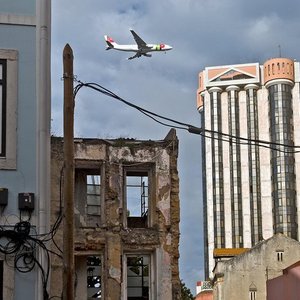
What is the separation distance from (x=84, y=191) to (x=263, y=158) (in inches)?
4084

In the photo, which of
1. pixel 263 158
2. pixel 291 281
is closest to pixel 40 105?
pixel 291 281

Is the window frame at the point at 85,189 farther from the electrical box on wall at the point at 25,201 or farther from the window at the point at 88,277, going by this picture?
the electrical box on wall at the point at 25,201

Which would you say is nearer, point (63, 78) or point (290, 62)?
point (63, 78)

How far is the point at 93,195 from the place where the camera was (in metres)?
28.4

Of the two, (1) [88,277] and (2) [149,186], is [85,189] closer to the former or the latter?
(2) [149,186]

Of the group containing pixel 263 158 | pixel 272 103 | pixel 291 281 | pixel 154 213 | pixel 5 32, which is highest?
pixel 272 103

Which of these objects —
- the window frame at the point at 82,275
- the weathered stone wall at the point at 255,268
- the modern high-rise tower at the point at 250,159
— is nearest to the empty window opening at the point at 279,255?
the weathered stone wall at the point at 255,268

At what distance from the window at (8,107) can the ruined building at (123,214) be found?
39.9 ft

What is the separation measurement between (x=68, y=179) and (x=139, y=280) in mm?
15806

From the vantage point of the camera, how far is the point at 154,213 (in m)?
27.6

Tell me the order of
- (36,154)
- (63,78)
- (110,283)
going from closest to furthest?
(63,78) → (36,154) → (110,283)

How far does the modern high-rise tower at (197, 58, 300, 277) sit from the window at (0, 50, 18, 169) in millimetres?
111524

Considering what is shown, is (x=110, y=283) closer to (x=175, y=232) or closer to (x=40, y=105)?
(x=175, y=232)

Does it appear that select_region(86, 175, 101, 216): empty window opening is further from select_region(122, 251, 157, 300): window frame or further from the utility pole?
the utility pole
